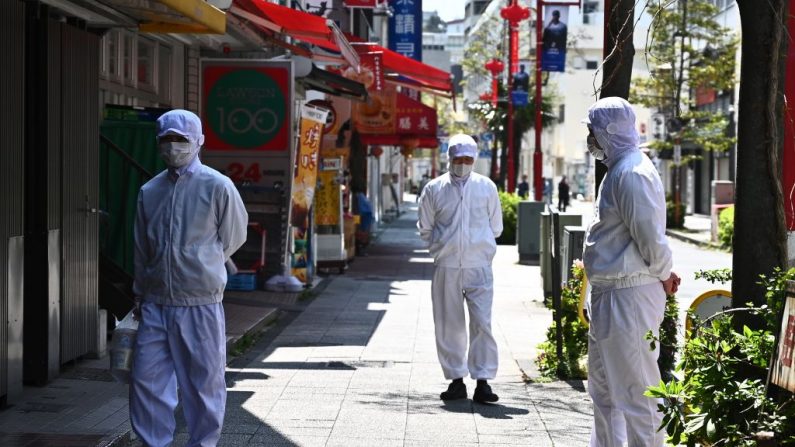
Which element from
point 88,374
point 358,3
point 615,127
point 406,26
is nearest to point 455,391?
point 88,374

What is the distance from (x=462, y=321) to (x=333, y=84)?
1190 centimetres

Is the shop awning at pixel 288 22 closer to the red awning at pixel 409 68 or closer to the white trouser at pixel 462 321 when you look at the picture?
the red awning at pixel 409 68

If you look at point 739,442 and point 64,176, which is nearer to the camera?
point 739,442

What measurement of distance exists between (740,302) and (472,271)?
3.08 meters

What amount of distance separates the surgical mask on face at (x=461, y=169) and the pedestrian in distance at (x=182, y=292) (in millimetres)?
2937

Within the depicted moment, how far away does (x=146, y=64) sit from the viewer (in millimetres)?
15742

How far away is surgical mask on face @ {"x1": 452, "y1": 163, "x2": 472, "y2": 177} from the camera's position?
9.42 meters

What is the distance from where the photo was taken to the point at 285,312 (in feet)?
51.6

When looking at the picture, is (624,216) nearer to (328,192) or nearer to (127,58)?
(127,58)

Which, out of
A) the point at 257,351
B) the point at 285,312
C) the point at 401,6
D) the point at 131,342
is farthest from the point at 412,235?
the point at 131,342

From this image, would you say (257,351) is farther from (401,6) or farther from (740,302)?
(401,6)

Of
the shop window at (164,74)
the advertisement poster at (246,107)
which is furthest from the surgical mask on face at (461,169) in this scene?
the advertisement poster at (246,107)

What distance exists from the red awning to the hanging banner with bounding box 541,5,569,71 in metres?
8.00

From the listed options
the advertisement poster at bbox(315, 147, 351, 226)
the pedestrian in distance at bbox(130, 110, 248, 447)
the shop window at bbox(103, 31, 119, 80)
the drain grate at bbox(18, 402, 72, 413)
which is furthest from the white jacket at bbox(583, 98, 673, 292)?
the advertisement poster at bbox(315, 147, 351, 226)
